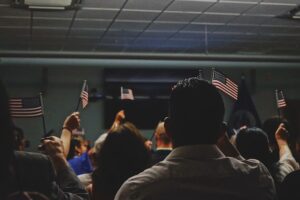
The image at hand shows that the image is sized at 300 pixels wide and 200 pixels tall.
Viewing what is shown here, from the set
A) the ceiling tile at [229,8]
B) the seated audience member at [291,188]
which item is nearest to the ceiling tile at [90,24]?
the ceiling tile at [229,8]

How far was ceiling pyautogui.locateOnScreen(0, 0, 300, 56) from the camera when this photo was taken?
5.68m

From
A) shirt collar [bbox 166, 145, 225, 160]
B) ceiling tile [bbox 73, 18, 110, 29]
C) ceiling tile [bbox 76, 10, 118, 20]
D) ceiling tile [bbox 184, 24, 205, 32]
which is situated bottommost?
shirt collar [bbox 166, 145, 225, 160]

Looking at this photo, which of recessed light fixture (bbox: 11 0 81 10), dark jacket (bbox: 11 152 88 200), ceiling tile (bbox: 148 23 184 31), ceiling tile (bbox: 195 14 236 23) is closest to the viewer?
dark jacket (bbox: 11 152 88 200)

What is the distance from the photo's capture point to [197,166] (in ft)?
4.31

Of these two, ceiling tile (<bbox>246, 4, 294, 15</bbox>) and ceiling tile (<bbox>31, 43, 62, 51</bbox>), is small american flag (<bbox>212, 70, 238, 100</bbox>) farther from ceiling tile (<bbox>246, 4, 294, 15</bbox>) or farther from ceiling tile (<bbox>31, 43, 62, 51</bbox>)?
ceiling tile (<bbox>31, 43, 62, 51</bbox>)

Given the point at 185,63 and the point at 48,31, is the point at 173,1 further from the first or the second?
the point at 185,63

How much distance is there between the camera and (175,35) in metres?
7.14

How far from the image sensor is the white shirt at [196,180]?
1.28 meters

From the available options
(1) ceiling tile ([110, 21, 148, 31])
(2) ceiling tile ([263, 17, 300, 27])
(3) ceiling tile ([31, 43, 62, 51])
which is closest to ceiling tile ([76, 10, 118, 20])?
(1) ceiling tile ([110, 21, 148, 31])

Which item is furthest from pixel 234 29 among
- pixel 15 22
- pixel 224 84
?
pixel 224 84

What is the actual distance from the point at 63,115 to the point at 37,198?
25.9ft

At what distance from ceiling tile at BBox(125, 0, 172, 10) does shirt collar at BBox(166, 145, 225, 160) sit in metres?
4.23

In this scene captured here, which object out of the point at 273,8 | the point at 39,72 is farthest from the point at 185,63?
the point at 273,8

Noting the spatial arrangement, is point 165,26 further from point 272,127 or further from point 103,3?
point 272,127
